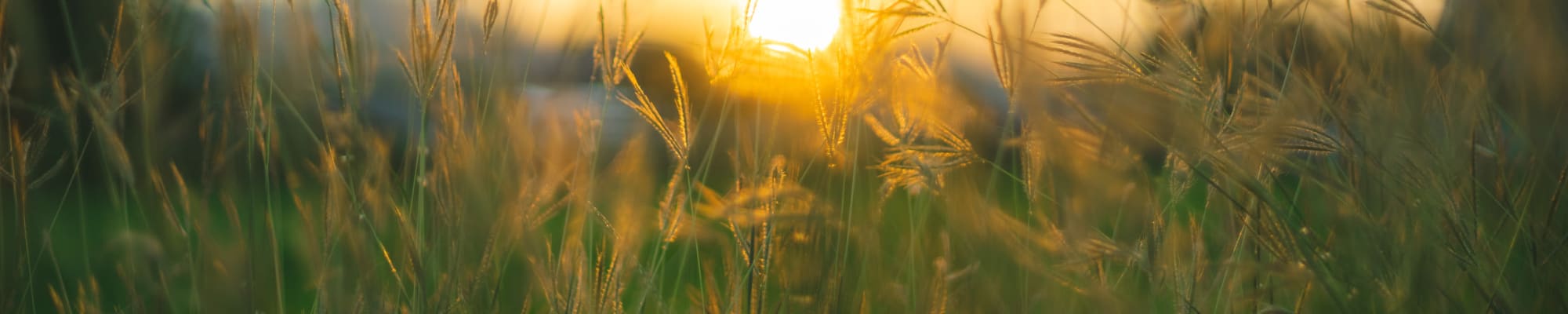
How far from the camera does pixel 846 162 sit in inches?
45.0

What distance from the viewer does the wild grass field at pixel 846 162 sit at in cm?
87

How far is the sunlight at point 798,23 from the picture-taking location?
3.76 feet

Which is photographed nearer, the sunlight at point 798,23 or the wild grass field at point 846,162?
the wild grass field at point 846,162

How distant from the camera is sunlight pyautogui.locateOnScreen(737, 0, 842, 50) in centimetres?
115

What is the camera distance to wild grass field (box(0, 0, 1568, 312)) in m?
0.87

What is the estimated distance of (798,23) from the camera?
1.20 m

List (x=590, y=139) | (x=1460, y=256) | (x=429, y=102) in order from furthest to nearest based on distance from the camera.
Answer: (x=590, y=139)
(x=429, y=102)
(x=1460, y=256)

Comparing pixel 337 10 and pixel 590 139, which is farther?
pixel 590 139

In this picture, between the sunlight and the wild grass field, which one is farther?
the sunlight

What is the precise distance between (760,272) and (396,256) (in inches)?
13.6

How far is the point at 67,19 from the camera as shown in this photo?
95cm

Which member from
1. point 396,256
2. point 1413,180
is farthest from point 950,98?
point 396,256

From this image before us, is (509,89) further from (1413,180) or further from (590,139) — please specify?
(1413,180)

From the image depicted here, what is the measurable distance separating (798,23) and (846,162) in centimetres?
17
